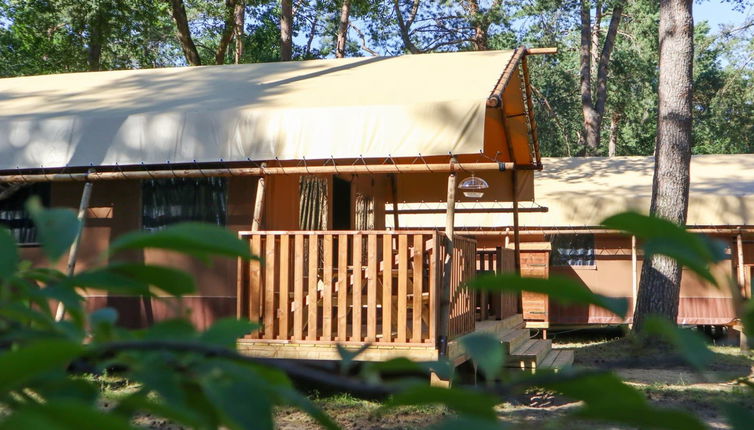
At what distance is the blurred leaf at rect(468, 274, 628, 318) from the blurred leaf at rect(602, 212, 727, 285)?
0.04 m

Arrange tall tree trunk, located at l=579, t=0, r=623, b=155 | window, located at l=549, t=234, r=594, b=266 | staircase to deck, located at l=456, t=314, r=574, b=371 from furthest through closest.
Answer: tall tree trunk, located at l=579, t=0, r=623, b=155 < window, located at l=549, t=234, r=594, b=266 < staircase to deck, located at l=456, t=314, r=574, b=371

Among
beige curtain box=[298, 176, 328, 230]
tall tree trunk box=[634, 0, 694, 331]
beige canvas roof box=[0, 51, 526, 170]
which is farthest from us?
tall tree trunk box=[634, 0, 694, 331]

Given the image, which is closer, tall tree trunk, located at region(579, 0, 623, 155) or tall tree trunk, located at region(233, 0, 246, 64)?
tall tree trunk, located at region(233, 0, 246, 64)

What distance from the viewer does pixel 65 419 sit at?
1.18 feet

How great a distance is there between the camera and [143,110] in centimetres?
824

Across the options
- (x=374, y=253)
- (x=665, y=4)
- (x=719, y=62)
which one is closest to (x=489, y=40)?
(x=719, y=62)

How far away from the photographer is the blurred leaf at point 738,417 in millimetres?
421

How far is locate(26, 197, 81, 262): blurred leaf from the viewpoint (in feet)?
1.66

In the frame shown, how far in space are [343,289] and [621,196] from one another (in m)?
9.10

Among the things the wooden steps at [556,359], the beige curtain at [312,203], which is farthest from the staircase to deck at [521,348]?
the beige curtain at [312,203]

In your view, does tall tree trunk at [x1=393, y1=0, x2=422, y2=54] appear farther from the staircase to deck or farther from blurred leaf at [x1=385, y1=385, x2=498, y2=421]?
blurred leaf at [x1=385, y1=385, x2=498, y2=421]

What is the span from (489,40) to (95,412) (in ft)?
89.4

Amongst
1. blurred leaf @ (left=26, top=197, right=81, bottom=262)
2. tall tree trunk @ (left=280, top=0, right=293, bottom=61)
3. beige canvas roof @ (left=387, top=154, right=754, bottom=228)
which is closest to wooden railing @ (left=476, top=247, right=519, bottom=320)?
beige canvas roof @ (left=387, top=154, right=754, bottom=228)

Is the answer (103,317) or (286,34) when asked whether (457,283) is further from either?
(286,34)
